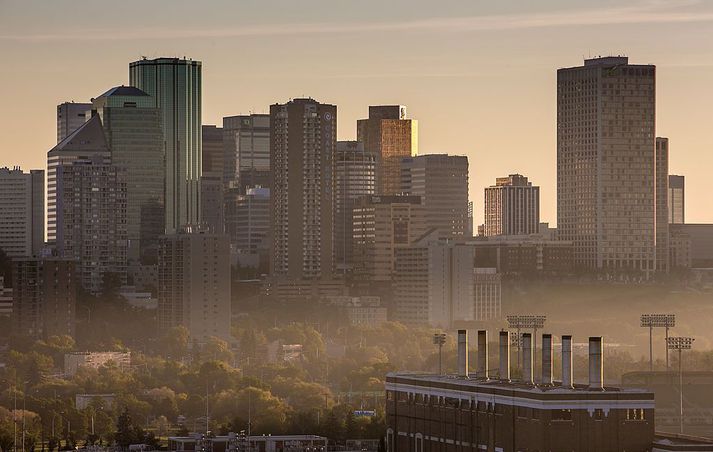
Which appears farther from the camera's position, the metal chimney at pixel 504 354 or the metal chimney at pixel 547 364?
the metal chimney at pixel 504 354

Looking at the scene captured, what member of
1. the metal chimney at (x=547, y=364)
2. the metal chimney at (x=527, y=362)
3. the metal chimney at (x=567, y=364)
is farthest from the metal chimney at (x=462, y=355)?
the metal chimney at (x=567, y=364)

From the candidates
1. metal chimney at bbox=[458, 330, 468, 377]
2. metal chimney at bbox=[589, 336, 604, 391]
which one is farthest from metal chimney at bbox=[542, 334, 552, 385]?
metal chimney at bbox=[458, 330, 468, 377]

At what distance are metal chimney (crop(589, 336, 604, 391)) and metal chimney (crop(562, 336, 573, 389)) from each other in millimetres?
1024

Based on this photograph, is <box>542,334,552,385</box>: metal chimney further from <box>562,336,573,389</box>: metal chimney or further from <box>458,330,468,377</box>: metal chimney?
<box>458,330,468,377</box>: metal chimney

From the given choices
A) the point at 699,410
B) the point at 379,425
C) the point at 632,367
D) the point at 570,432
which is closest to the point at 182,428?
the point at 379,425

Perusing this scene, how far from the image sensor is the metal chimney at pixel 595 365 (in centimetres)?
10362

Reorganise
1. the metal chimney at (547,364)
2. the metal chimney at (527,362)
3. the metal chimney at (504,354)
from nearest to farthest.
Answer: the metal chimney at (547,364)
the metal chimney at (527,362)
the metal chimney at (504,354)

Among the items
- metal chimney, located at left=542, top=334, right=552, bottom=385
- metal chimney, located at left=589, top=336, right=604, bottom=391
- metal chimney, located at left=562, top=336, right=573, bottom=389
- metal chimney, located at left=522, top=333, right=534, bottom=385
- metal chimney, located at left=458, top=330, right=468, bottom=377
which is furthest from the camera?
metal chimney, located at left=458, top=330, right=468, bottom=377

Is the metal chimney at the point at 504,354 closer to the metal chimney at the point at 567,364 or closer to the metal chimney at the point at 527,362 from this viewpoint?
the metal chimney at the point at 527,362

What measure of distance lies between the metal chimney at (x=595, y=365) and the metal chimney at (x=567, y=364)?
3.36 ft

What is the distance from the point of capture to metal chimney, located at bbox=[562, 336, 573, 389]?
348 feet

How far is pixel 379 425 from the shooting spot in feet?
470

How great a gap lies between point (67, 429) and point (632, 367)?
54876 millimetres

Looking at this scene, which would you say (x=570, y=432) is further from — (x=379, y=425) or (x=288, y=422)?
(x=288, y=422)
